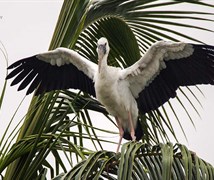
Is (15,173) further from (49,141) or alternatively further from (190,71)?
(190,71)

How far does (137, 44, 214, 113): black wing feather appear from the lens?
3400 millimetres

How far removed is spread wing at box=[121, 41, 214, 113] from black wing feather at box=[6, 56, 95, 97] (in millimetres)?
359

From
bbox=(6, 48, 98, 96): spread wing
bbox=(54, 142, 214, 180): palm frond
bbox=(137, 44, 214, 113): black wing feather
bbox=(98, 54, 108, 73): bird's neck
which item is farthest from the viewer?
bbox=(6, 48, 98, 96): spread wing

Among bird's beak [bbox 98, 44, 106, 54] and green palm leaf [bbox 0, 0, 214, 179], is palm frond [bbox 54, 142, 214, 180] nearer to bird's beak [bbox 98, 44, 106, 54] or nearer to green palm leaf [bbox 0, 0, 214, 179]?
green palm leaf [bbox 0, 0, 214, 179]

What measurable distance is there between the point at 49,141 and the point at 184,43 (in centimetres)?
115

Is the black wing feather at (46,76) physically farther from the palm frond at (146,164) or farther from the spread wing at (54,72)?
the palm frond at (146,164)

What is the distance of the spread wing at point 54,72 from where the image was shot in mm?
3736

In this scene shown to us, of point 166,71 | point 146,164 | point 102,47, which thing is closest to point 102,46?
point 102,47

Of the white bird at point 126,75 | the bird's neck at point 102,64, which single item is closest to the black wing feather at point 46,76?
the white bird at point 126,75

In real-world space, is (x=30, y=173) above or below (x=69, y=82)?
below

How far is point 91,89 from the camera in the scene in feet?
13.2

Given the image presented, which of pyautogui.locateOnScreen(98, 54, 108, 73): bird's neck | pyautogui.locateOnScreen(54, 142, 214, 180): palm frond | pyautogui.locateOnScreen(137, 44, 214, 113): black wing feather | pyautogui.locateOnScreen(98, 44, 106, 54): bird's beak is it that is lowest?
→ pyautogui.locateOnScreen(54, 142, 214, 180): palm frond

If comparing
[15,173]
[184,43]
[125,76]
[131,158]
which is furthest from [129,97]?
[131,158]

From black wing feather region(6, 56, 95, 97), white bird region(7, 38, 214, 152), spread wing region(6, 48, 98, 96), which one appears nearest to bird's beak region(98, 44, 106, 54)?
white bird region(7, 38, 214, 152)
